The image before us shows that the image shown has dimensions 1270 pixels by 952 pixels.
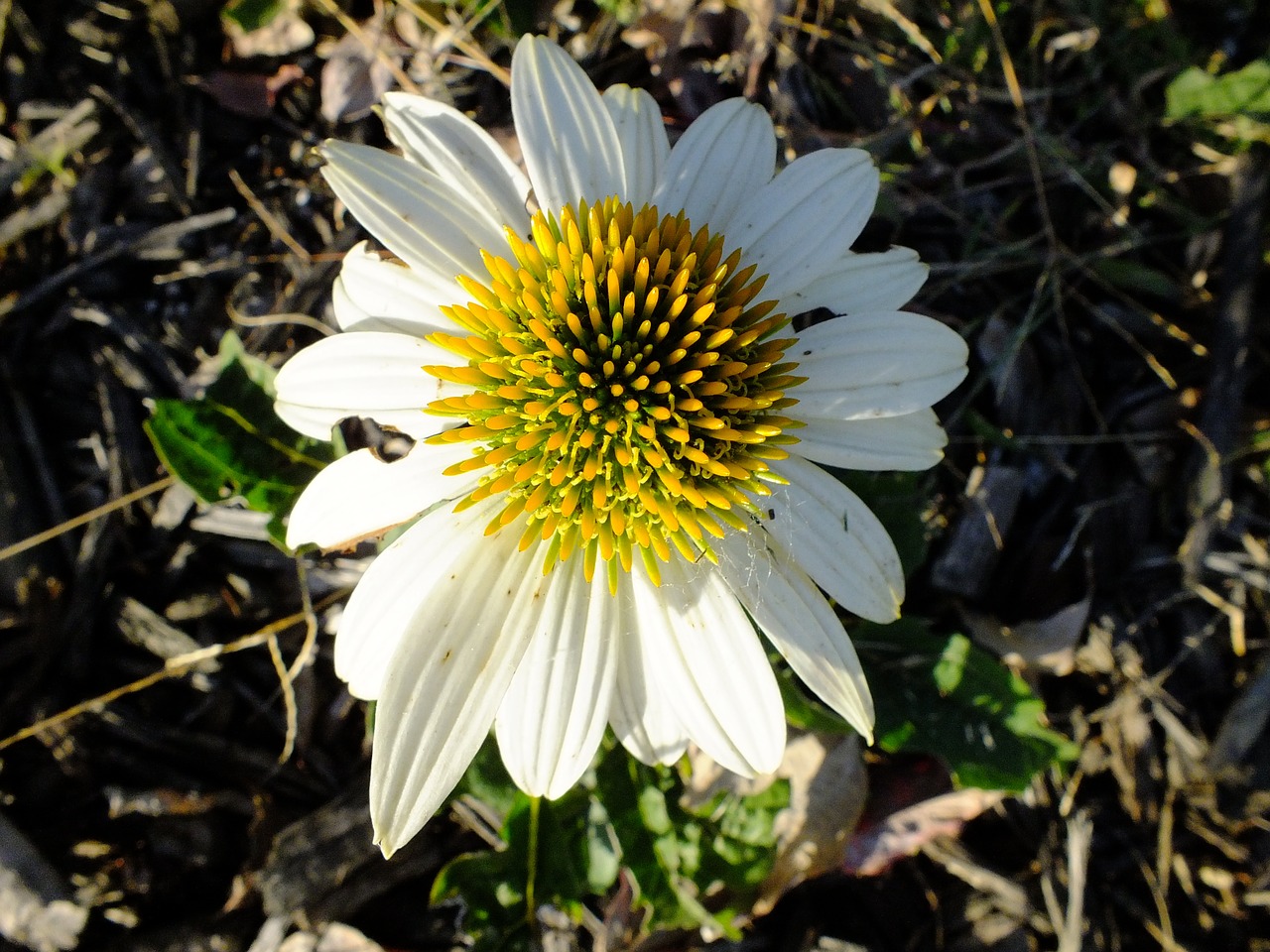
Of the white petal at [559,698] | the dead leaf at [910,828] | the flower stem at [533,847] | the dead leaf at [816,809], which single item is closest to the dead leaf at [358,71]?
the white petal at [559,698]

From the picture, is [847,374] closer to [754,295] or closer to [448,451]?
[754,295]

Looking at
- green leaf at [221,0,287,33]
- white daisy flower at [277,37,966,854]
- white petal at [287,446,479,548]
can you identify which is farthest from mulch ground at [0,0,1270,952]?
white daisy flower at [277,37,966,854]

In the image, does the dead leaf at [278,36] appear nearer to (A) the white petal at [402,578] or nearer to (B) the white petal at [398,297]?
(B) the white petal at [398,297]

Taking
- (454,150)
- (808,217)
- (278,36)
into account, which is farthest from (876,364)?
(278,36)

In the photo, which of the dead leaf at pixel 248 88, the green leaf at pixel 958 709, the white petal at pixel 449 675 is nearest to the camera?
the white petal at pixel 449 675

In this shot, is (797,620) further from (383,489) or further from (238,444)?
(238,444)

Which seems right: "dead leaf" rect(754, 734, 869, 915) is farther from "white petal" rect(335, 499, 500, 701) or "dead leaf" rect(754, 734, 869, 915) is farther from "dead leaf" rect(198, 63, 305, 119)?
"dead leaf" rect(198, 63, 305, 119)

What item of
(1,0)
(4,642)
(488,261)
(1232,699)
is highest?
(1,0)

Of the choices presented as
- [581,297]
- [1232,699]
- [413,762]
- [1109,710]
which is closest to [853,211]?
[581,297]
